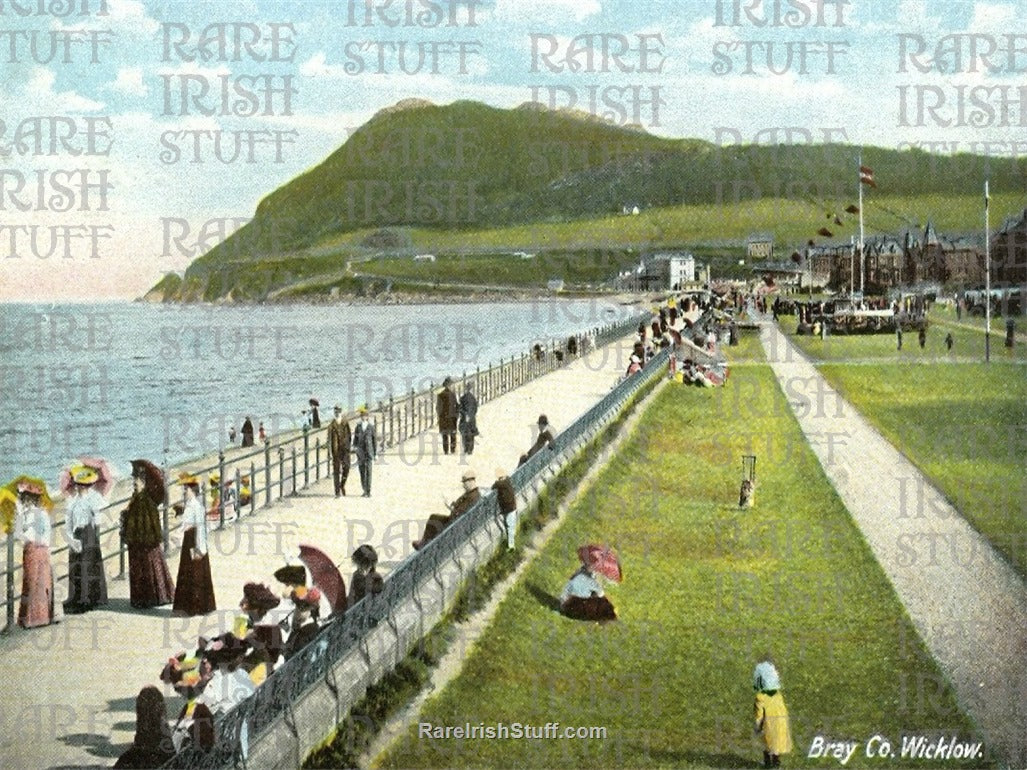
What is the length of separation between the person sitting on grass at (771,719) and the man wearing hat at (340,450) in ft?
33.1

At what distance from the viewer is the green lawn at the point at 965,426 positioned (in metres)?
21.0

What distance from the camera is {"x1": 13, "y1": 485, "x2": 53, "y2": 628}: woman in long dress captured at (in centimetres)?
1218

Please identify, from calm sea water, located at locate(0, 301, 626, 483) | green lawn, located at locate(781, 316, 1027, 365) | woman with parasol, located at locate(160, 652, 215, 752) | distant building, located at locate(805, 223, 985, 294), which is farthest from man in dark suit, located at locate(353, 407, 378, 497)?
distant building, located at locate(805, 223, 985, 294)

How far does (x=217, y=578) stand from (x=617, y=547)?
7.40 m

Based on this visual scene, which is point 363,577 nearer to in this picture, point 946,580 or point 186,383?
point 946,580

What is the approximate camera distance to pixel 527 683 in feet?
41.3

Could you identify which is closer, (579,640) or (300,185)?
(579,640)

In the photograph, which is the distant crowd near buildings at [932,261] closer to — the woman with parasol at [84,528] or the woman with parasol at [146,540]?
the woman with parasol at [146,540]

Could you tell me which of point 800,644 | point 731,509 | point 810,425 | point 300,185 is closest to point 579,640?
point 800,644

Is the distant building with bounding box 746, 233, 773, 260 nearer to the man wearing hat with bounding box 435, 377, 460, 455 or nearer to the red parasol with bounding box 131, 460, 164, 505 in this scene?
the man wearing hat with bounding box 435, 377, 460, 455

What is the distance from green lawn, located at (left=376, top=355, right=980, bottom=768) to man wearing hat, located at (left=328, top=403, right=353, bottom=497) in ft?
12.5

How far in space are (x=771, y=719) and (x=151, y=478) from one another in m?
6.76

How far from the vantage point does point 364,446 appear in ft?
64.6

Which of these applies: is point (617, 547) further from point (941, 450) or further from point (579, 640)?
point (941, 450)
